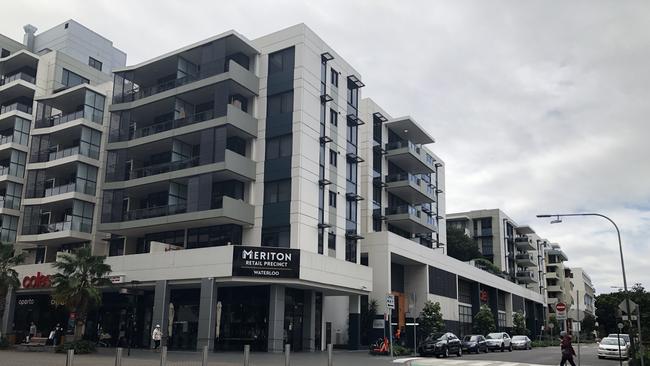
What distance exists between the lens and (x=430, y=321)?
167 ft

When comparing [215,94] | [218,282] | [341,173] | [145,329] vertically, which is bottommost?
[145,329]

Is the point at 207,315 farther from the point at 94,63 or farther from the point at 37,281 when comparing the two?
the point at 94,63

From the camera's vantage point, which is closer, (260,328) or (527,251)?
(260,328)

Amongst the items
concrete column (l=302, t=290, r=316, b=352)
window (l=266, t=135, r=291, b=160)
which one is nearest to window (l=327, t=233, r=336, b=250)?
concrete column (l=302, t=290, r=316, b=352)

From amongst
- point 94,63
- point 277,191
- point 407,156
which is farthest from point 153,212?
point 407,156

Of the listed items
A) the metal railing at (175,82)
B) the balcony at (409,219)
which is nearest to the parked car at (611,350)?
the balcony at (409,219)

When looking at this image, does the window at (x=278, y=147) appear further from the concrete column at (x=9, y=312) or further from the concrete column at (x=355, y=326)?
the concrete column at (x=9, y=312)

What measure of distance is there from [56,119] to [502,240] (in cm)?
6827

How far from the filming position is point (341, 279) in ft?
134

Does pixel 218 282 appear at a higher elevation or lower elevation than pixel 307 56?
lower

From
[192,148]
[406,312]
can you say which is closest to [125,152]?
[192,148]

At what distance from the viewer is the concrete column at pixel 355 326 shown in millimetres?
45094

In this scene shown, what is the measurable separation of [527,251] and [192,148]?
7918 centimetres

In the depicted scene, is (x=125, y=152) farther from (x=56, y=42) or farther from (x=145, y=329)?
→ (x=56, y=42)
